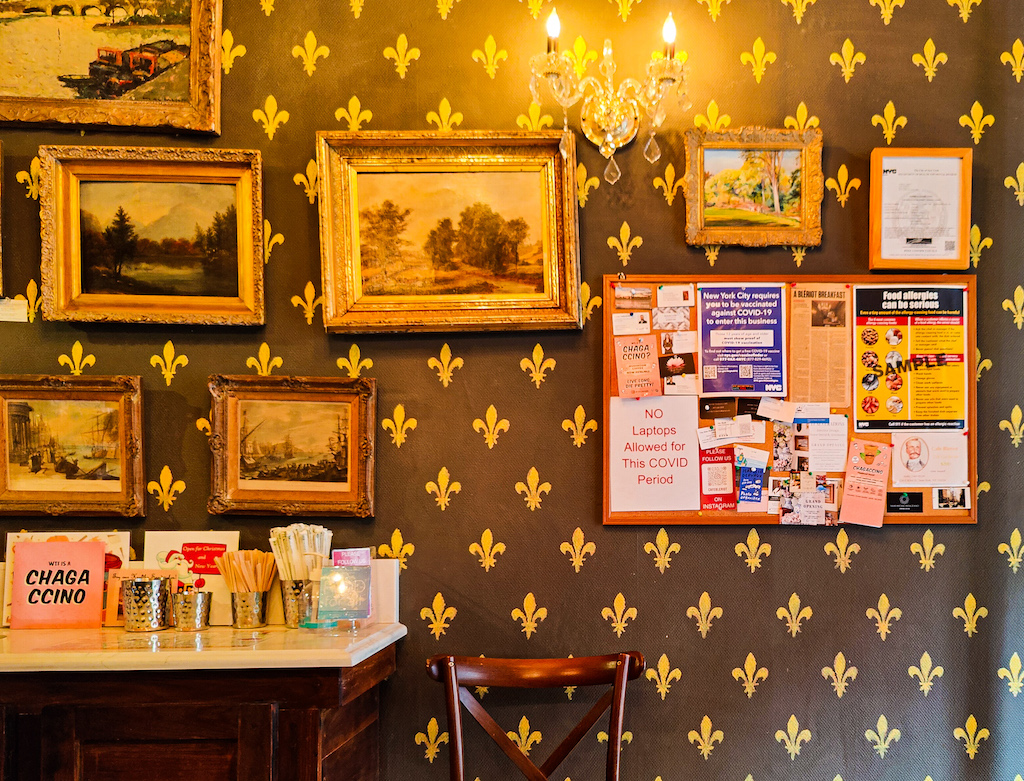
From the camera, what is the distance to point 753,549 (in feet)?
7.52

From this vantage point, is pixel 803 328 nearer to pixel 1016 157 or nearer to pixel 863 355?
pixel 863 355

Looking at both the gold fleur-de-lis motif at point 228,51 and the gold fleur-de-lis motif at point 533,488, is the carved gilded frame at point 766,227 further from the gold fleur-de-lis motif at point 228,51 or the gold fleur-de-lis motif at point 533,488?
the gold fleur-de-lis motif at point 228,51

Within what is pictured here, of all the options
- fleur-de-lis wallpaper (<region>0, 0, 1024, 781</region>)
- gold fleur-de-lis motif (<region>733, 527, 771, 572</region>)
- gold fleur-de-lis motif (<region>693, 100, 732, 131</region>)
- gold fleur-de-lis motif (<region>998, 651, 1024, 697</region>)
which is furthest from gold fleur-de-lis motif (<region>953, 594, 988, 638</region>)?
gold fleur-de-lis motif (<region>693, 100, 732, 131</region>)

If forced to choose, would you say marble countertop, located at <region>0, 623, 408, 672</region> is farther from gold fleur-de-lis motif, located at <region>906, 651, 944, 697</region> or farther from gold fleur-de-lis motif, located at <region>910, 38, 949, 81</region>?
gold fleur-de-lis motif, located at <region>910, 38, 949, 81</region>

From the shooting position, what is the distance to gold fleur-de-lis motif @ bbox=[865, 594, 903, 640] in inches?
89.6

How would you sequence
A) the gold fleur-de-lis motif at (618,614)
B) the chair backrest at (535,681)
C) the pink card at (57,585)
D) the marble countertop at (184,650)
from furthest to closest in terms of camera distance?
the gold fleur-de-lis motif at (618,614)
the pink card at (57,585)
the chair backrest at (535,681)
the marble countertop at (184,650)

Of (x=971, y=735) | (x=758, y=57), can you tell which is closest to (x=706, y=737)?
(x=971, y=735)

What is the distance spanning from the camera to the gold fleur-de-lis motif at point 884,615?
228 centimetres

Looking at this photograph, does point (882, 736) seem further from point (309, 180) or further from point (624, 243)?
point (309, 180)

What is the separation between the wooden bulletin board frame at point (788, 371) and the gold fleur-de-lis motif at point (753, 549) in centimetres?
5

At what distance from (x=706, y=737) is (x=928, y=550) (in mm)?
892

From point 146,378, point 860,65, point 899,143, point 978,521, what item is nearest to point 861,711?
point 978,521

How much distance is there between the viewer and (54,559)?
2213 mm

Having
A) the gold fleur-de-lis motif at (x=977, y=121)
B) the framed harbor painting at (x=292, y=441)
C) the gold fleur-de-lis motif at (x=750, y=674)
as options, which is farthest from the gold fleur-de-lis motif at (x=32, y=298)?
the gold fleur-de-lis motif at (x=977, y=121)
